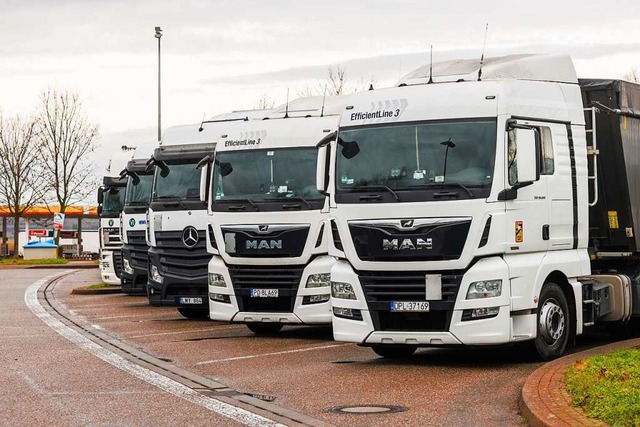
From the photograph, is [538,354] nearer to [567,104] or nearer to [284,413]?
[567,104]

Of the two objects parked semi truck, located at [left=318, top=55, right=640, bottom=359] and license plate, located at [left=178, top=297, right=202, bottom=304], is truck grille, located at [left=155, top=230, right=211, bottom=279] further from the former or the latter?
parked semi truck, located at [left=318, top=55, right=640, bottom=359]

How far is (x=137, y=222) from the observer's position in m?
25.0

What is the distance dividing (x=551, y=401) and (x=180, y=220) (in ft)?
37.1

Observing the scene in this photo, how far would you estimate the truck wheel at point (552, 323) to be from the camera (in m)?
14.0

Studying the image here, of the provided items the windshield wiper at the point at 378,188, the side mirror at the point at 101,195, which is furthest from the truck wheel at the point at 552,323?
the side mirror at the point at 101,195

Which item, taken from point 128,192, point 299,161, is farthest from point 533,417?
point 128,192

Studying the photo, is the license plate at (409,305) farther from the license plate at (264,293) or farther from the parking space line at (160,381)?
the license plate at (264,293)

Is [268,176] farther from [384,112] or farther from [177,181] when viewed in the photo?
[384,112]

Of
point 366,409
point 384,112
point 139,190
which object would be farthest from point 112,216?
point 366,409

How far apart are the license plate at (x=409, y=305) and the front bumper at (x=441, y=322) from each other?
66mm

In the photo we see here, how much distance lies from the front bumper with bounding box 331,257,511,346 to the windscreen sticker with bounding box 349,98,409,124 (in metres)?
1.71

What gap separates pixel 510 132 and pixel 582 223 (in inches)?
75.7

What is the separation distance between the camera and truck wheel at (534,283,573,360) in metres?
14.0

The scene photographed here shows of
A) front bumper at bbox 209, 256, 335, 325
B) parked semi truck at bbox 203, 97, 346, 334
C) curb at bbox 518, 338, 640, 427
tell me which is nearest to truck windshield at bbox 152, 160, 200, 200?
parked semi truck at bbox 203, 97, 346, 334
